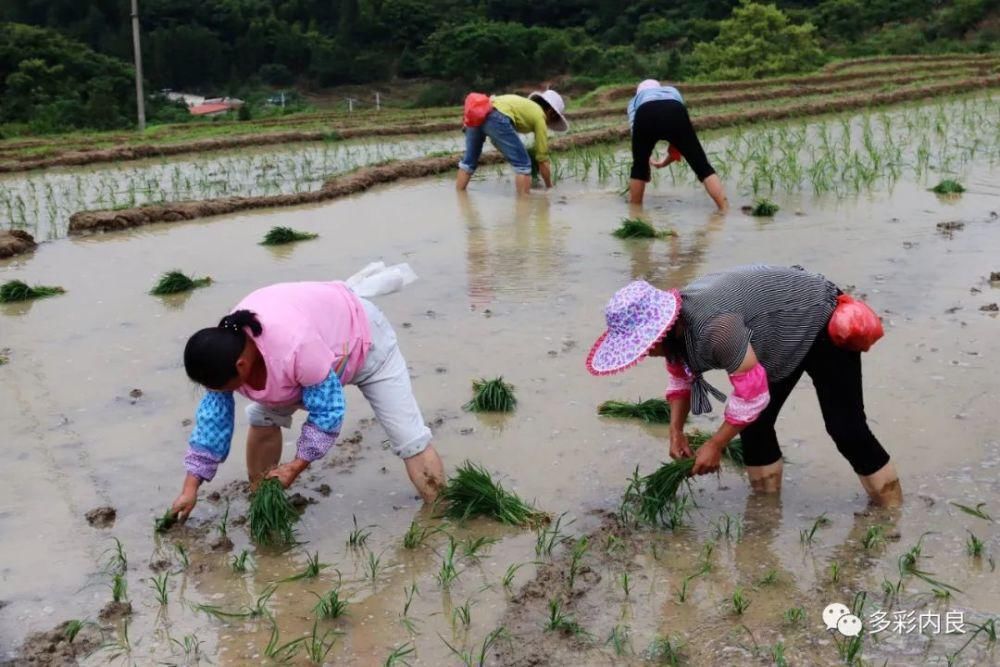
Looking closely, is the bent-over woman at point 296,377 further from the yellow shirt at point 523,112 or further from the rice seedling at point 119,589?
the yellow shirt at point 523,112

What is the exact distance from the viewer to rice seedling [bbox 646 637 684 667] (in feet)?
9.50

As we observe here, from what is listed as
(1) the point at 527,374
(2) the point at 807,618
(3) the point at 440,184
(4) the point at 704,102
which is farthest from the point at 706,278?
(4) the point at 704,102

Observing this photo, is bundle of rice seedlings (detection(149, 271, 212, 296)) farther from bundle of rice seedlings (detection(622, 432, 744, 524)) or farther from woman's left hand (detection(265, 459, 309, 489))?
bundle of rice seedlings (detection(622, 432, 744, 524))

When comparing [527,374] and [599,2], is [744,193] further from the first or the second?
[599,2]

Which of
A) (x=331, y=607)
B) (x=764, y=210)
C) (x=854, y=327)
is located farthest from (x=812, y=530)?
(x=764, y=210)

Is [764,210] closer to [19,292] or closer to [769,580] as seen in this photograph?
[19,292]

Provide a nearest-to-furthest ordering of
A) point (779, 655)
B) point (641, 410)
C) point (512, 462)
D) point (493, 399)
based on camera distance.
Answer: point (779, 655), point (512, 462), point (641, 410), point (493, 399)

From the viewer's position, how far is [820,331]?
3580mm

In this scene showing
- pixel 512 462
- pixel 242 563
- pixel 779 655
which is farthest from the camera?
pixel 512 462

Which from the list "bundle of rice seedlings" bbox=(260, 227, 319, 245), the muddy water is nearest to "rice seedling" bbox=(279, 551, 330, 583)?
the muddy water

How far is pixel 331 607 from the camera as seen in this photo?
125 inches

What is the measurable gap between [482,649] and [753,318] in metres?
1.30

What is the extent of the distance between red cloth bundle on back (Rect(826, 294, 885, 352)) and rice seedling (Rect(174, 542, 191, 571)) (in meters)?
2.14

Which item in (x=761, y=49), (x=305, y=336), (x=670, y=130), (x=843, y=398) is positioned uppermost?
(x=761, y=49)
